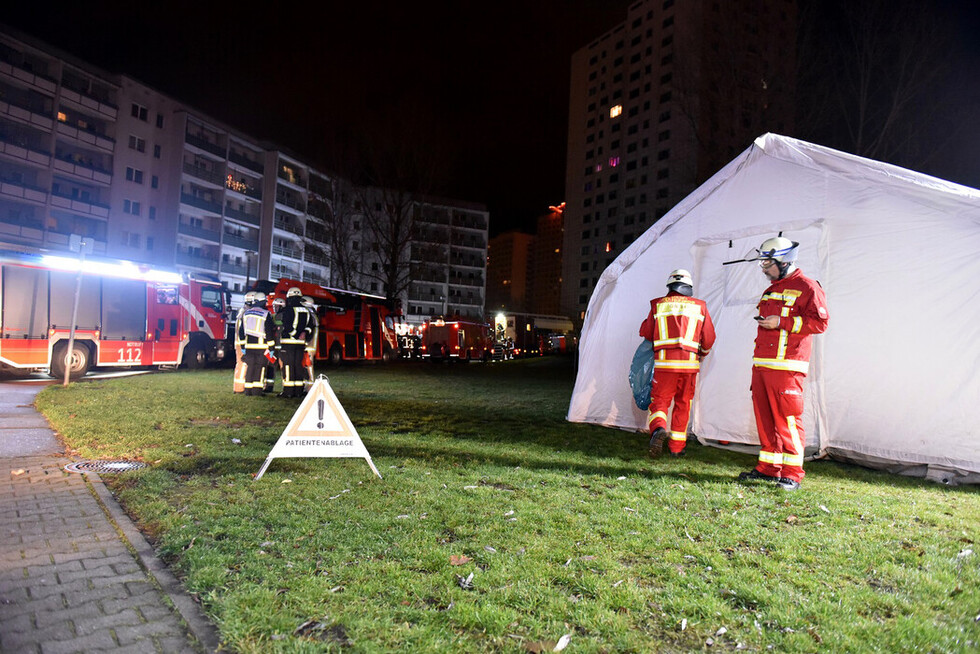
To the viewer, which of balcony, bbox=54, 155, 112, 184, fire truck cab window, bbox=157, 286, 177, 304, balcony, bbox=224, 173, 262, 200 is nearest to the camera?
fire truck cab window, bbox=157, 286, 177, 304

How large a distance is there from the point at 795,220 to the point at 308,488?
7211mm

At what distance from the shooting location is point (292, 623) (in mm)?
2754

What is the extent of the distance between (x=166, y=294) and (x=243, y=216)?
43089 mm

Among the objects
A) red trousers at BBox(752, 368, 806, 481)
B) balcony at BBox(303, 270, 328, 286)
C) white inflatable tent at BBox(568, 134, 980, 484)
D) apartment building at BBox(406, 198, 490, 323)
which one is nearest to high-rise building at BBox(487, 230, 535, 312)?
apartment building at BBox(406, 198, 490, 323)

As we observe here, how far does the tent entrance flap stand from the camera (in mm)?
7617

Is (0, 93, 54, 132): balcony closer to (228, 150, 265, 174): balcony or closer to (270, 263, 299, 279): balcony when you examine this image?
(228, 150, 265, 174): balcony

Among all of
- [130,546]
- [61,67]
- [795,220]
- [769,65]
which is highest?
[61,67]

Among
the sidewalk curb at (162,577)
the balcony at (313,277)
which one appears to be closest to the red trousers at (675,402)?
the sidewalk curb at (162,577)

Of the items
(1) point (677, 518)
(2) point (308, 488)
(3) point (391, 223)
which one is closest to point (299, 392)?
(2) point (308, 488)

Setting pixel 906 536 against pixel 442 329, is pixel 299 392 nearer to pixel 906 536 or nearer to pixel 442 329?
pixel 906 536

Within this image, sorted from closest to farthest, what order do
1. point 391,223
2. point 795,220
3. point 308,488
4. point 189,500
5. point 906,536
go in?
point 906,536 < point 189,500 < point 308,488 < point 795,220 < point 391,223

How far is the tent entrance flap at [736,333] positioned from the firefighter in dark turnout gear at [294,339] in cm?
770

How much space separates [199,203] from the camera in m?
51.0

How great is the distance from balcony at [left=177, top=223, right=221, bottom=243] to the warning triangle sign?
168ft
